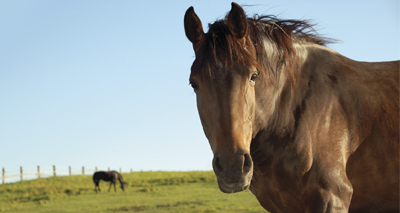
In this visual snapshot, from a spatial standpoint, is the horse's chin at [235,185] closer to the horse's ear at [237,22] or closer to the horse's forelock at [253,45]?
the horse's forelock at [253,45]

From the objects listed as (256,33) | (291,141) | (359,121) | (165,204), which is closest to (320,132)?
(291,141)

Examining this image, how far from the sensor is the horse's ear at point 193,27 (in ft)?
10.7

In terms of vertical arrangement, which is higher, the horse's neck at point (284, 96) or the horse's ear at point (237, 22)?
the horse's ear at point (237, 22)

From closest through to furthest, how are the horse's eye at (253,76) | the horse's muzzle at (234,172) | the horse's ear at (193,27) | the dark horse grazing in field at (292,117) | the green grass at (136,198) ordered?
the horse's muzzle at (234,172) → the dark horse grazing in field at (292,117) → the horse's eye at (253,76) → the horse's ear at (193,27) → the green grass at (136,198)

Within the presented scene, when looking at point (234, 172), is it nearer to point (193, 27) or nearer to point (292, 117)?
point (292, 117)

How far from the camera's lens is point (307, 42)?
13.0 ft

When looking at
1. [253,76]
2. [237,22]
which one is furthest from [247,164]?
[237,22]

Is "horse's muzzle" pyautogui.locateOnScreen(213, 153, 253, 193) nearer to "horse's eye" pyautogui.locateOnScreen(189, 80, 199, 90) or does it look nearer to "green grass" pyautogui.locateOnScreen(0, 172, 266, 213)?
"green grass" pyautogui.locateOnScreen(0, 172, 266, 213)

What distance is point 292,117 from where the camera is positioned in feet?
11.2

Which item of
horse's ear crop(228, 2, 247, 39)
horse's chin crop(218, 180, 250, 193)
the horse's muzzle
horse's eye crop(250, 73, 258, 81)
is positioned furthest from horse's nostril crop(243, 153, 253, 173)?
horse's ear crop(228, 2, 247, 39)

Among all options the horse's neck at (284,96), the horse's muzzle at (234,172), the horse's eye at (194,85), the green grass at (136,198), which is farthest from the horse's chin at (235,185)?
the horse's eye at (194,85)

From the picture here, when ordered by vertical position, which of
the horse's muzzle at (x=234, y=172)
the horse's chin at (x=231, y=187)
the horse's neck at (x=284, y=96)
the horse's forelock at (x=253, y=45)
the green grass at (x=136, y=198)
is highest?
the horse's forelock at (x=253, y=45)

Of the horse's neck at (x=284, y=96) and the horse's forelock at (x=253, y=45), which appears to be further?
the horse's neck at (x=284, y=96)

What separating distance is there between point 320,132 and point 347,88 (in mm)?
672
